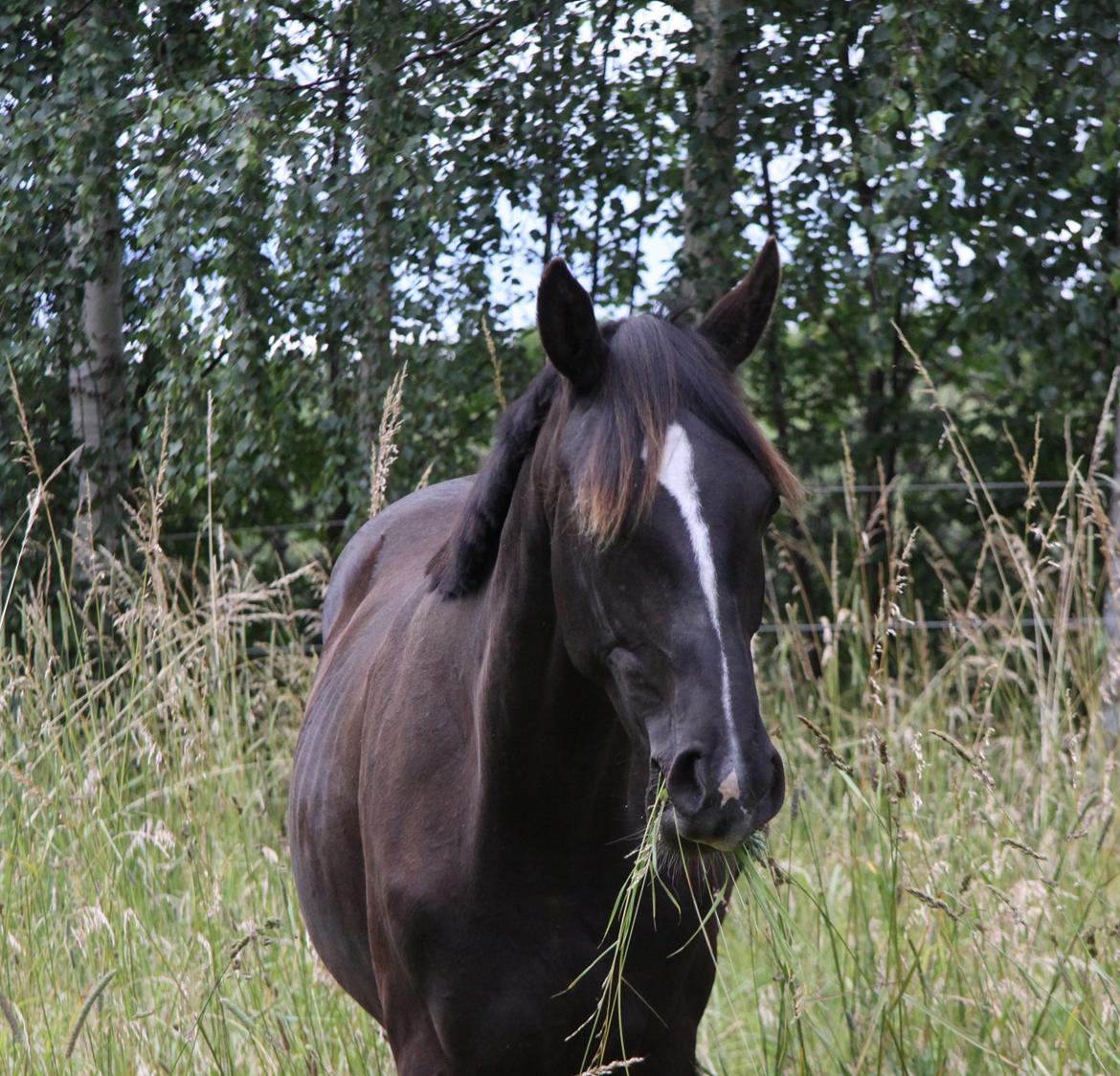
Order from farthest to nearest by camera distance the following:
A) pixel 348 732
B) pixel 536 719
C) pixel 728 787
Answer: pixel 348 732
pixel 536 719
pixel 728 787

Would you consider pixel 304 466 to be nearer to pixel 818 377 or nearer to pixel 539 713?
pixel 818 377

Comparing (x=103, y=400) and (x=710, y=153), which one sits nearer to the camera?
(x=710, y=153)

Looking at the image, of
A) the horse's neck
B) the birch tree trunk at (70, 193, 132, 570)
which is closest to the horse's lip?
the horse's neck

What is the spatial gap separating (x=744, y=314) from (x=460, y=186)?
337cm

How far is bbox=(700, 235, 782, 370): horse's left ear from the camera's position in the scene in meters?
2.05

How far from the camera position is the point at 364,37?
5375 mm

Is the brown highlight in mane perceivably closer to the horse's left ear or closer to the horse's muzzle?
the horse's left ear

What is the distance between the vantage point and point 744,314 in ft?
6.81

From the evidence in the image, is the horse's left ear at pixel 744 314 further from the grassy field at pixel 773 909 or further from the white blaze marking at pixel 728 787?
the white blaze marking at pixel 728 787

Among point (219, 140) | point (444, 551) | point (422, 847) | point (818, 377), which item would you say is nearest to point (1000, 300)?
point (818, 377)

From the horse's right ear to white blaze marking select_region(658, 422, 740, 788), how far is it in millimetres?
207

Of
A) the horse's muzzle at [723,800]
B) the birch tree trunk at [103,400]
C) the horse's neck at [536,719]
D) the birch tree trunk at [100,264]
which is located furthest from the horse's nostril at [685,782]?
the birch tree trunk at [103,400]

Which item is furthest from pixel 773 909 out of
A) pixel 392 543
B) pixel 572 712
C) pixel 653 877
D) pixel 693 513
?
pixel 392 543

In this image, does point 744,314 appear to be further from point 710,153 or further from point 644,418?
point 710,153
